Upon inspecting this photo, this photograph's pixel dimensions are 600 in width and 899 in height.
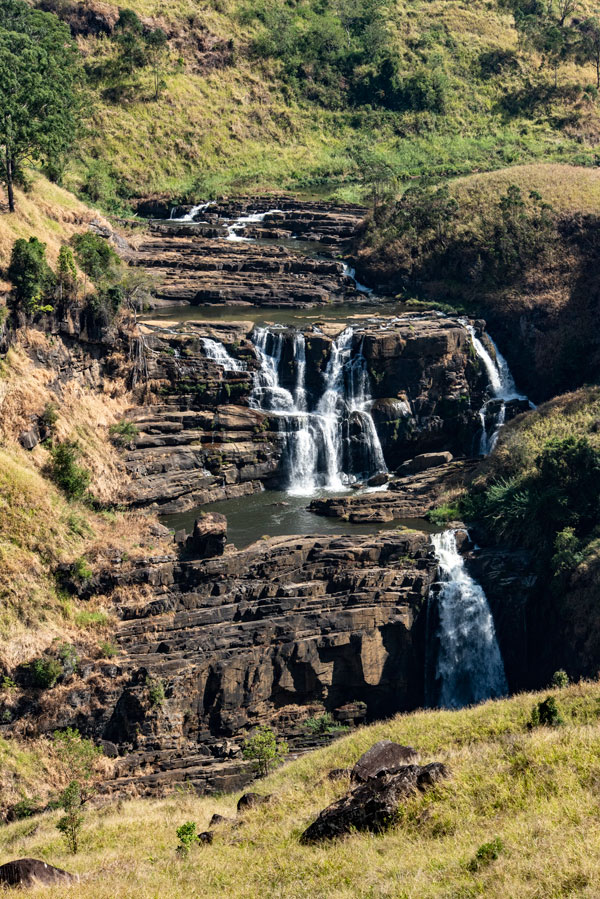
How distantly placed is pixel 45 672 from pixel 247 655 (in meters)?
7.85

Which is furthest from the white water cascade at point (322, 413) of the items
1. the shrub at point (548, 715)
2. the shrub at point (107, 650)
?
the shrub at point (548, 715)

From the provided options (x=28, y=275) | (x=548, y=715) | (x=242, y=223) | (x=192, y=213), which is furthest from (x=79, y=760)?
(x=192, y=213)

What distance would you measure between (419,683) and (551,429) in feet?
55.1

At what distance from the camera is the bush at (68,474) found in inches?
1770

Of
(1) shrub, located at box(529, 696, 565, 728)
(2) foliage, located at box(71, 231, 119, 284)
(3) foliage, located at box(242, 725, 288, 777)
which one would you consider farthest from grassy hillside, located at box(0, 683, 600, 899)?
(2) foliage, located at box(71, 231, 119, 284)

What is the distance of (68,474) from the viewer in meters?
45.0

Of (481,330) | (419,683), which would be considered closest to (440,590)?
(419,683)

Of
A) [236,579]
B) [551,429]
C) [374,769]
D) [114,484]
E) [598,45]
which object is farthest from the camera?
[598,45]

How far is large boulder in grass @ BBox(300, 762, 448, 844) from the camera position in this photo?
72.1 ft

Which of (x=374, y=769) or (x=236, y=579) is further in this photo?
(x=236, y=579)

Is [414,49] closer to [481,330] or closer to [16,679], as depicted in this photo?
[481,330]

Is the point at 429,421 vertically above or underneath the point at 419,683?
above

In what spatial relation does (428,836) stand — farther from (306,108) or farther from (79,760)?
(306,108)

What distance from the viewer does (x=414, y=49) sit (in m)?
110
